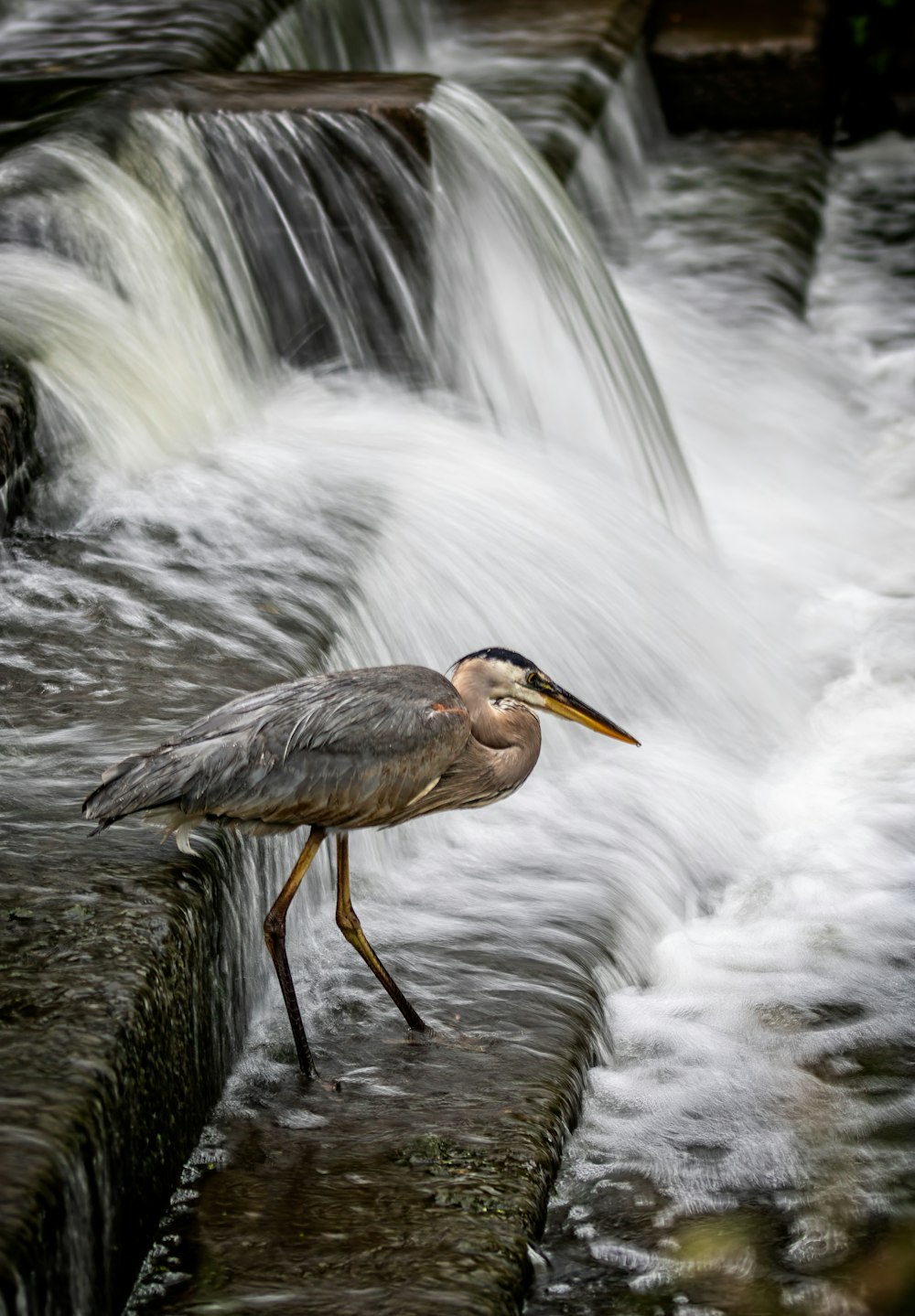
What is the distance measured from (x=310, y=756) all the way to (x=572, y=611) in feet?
7.78

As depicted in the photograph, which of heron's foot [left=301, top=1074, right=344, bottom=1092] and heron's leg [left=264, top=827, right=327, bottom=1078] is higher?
heron's leg [left=264, top=827, right=327, bottom=1078]

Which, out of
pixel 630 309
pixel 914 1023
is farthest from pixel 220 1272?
pixel 630 309

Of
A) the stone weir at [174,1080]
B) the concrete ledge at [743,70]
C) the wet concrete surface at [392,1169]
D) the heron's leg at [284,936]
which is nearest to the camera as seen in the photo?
the stone weir at [174,1080]

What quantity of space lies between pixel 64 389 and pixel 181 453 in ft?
1.48

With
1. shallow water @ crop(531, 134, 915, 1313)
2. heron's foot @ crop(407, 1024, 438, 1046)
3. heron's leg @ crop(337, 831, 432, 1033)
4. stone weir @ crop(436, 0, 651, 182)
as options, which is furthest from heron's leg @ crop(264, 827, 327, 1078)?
stone weir @ crop(436, 0, 651, 182)

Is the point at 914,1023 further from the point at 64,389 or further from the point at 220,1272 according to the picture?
the point at 64,389

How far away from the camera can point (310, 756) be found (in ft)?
10.5

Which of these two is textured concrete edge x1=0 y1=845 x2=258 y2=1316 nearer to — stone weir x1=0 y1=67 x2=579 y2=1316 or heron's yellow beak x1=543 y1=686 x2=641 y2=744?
stone weir x1=0 y1=67 x2=579 y2=1316

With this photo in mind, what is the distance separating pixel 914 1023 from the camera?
3.99 metres

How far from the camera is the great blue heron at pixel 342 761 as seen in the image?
3.13 m

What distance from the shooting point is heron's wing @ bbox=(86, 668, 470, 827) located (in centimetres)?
312

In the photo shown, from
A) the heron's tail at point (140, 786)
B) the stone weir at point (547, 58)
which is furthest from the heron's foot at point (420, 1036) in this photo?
the stone weir at point (547, 58)

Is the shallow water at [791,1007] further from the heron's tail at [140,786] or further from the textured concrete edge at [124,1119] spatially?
the heron's tail at [140,786]

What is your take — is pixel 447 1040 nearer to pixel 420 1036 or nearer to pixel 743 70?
pixel 420 1036
